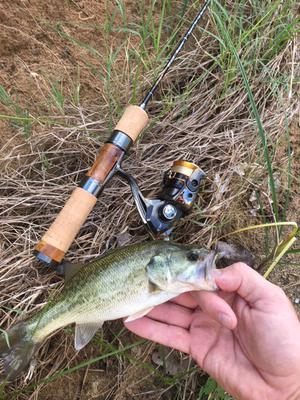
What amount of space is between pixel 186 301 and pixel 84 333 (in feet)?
2.26

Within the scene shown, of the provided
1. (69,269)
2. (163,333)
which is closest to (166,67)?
(69,269)

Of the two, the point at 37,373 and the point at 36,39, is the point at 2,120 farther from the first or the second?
the point at 37,373

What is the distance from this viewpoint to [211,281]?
2627mm

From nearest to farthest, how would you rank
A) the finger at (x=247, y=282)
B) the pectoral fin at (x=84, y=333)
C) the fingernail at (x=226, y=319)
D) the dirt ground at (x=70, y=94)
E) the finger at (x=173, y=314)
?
the fingernail at (x=226, y=319)
the finger at (x=247, y=282)
the pectoral fin at (x=84, y=333)
the finger at (x=173, y=314)
the dirt ground at (x=70, y=94)

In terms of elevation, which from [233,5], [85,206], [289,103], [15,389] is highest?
[233,5]

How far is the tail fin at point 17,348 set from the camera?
2854mm

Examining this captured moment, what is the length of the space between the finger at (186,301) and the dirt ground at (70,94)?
550 mm

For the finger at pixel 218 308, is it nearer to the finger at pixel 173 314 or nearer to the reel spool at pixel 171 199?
the finger at pixel 173 314

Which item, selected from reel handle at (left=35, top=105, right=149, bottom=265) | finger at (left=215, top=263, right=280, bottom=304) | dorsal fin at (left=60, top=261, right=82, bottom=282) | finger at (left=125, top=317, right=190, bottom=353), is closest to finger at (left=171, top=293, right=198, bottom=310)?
finger at (left=125, top=317, right=190, bottom=353)

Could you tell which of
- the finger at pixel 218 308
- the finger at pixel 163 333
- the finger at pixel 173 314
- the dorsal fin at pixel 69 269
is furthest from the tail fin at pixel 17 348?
the finger at pixel 218 308

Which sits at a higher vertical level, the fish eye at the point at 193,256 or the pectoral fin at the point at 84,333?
the fish eye at the point at 193,256

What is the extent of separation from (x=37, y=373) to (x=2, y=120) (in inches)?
76.1

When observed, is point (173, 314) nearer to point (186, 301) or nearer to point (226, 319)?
point (186, 301)

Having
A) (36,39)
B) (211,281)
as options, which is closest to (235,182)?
(211,281)
